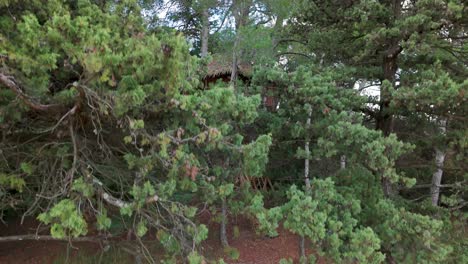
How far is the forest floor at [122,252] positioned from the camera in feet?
23.4

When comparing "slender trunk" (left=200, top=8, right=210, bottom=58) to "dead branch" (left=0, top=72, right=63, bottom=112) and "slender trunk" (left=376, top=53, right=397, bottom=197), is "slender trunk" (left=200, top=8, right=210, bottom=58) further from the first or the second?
"dead branch" (left=0, top=72, right=63, bottom=112)

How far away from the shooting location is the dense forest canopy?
11.2 ft

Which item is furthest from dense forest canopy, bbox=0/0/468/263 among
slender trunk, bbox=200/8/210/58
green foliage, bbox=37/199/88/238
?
Result: slender trunk, bbox=200/8/210/58

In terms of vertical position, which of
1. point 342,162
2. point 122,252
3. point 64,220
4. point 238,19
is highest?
point 238,19

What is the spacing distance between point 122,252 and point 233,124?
12.0 ft

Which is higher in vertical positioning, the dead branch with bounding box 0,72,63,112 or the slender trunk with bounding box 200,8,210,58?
the slender trunk with bounding box 200,8,210,58

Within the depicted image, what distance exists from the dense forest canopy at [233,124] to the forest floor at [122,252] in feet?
1.22

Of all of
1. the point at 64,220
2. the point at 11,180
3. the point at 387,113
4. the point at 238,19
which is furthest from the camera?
the point at 238,19

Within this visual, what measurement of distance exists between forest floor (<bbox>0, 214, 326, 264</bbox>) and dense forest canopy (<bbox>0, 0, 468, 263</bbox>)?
373 mm

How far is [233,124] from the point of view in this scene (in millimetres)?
5113

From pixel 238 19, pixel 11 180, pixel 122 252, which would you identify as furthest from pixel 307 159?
pixel 11 180

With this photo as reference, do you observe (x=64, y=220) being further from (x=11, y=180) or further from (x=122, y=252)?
(x=122, y=252)

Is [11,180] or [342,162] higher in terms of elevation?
[342,162]

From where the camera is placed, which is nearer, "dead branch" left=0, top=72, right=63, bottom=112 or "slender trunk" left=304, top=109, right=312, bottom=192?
"dead branch" left=0, top=72, right=63, bottom=112
